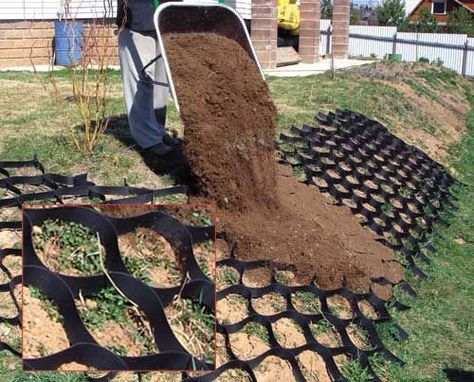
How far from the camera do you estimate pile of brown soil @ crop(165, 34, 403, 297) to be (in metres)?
4.71

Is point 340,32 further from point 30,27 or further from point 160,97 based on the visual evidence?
point 160,97

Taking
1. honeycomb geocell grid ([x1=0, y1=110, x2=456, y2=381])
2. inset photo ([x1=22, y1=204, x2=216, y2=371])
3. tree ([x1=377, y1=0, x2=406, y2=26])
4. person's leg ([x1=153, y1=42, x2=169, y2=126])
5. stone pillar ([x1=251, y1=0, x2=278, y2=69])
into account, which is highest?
tree ([x1=377, y1=0, x2=406, y2=26])

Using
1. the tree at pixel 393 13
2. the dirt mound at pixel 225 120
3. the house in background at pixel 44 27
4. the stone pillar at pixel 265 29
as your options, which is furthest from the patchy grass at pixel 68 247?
the tree at pixel 393 13

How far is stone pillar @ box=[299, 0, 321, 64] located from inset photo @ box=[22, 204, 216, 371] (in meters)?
14.0

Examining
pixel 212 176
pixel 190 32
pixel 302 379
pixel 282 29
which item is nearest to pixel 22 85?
pixel 190 32

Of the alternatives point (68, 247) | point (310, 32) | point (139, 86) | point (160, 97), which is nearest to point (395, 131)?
point (160, 97)

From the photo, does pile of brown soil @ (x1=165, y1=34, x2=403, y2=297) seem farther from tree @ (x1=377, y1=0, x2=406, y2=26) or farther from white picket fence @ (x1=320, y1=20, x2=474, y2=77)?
tree @ (x1=377, y1=0, x2=406, y2=26)

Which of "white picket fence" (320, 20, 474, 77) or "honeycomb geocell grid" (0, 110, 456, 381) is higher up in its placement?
"white picket fence" (320, 20, 474, 77)

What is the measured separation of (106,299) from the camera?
2.97 m

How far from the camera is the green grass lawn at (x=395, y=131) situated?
4.47 m

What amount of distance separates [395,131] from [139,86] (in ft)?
14.9

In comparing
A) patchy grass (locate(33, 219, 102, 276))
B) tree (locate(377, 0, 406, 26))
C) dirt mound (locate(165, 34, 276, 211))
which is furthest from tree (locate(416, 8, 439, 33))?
patchy grass (locate(33, 219, 102, 276))

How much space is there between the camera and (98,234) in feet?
10.1

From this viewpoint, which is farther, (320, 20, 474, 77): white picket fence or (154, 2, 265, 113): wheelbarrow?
(320, 20, 474, 77): white picket fence
